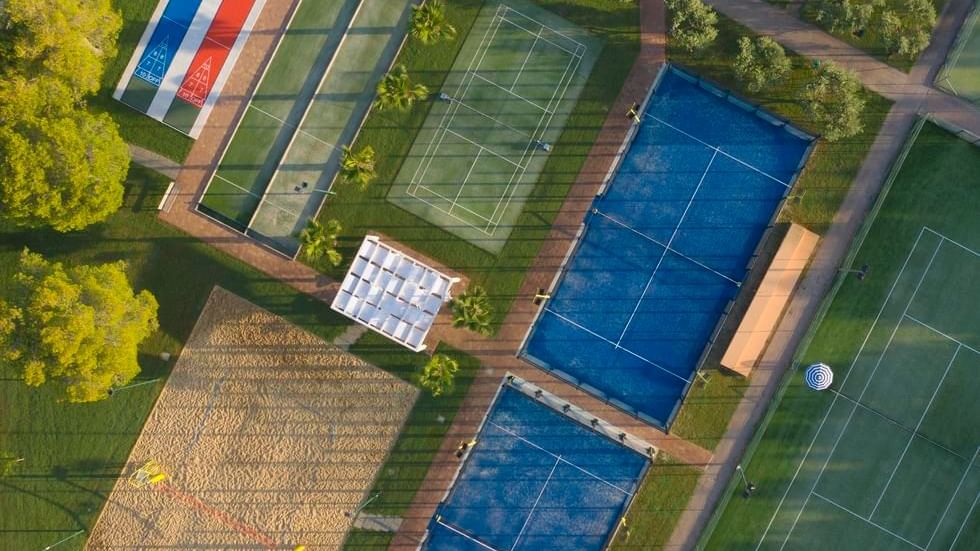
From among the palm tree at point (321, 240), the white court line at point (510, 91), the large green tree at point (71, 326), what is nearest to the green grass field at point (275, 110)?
the palm tree at point (321, 240)

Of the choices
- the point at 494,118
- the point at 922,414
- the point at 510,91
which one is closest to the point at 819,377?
the point at 922,414

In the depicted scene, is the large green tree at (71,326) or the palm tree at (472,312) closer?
the large green tree at (71,326)

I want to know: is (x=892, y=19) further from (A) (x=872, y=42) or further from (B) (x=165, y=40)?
(B) (x=165, y=40)

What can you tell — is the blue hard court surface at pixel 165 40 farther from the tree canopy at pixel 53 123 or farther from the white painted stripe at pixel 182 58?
the tree canopy at pixel 53 123

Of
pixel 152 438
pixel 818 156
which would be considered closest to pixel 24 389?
pixel 152 438

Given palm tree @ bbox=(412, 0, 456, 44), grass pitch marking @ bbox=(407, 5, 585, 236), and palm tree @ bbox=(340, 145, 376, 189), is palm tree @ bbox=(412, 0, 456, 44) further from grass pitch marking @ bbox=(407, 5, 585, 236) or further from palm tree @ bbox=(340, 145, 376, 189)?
palm tree @ bbox=(340, 145, 376, 189)

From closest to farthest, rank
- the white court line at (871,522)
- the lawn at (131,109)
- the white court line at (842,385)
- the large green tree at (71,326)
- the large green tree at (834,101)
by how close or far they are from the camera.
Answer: the large green tree at (71,326) < the large green tree at (834,101) < the white court line at (842,385) < the white court line at (871,522) < the lawn at (131,109)

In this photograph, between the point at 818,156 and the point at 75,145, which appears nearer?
the point at 75,145

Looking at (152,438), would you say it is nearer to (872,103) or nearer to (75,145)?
(75,145)
